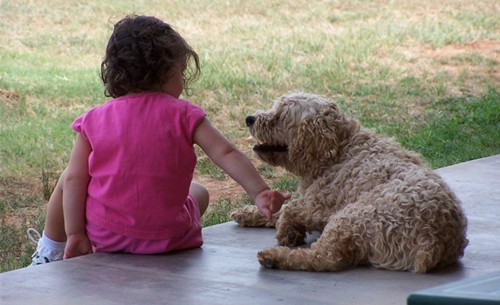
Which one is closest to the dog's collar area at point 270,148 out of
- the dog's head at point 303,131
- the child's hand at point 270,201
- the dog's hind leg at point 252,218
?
the dog's head at point 303,131

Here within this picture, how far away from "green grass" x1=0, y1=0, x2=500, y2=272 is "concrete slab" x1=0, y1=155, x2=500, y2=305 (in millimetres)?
1501

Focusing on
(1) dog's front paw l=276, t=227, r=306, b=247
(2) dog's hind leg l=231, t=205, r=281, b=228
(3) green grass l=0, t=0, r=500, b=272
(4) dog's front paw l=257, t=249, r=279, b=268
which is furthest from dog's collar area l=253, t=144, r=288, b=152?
(3) green grass l=0, t=0, r=500, b=272

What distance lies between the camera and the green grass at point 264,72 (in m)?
9.73

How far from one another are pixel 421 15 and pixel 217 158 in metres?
13.9

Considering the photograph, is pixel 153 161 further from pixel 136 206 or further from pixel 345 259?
pixel 345 259

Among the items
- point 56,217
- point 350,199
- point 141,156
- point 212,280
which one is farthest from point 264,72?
point 212,280

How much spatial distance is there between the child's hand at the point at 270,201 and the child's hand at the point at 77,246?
1.08 metres

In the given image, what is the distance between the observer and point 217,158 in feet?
17.5

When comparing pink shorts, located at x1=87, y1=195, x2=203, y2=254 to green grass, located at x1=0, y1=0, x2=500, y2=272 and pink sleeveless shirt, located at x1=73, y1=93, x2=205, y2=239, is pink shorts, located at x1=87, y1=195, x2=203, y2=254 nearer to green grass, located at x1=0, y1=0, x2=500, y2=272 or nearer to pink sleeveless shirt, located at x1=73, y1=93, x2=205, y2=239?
pink sleeveless shirt, located at x1=73, y1=93, x2=205, y2=239

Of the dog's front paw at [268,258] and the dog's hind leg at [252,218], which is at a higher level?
the dog's front paw at [268,258]

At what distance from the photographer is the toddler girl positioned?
5.29 m

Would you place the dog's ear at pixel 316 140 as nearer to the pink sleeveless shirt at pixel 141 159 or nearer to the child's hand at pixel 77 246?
the pink sleeveless shirt at pixel 141 159

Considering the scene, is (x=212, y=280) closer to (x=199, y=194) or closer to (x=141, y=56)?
(x=199, y=194)

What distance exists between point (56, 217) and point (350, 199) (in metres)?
1.71
